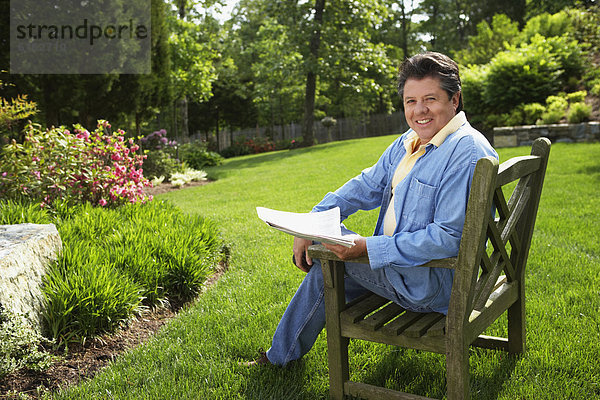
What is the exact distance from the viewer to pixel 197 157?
1675 cm

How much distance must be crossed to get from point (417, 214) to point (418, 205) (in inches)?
1.6

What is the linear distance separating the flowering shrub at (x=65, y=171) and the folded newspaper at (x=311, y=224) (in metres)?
3.66

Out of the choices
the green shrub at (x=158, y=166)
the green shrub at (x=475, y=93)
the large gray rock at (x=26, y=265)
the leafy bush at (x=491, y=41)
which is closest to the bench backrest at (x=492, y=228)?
the large gray rock at (x=26, y=265)

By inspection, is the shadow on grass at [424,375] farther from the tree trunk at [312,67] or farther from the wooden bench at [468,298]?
the tree trunk at [312,67]

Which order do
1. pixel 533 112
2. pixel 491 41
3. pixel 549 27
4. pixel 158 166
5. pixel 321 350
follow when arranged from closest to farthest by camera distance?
1. pixel 321 350
2. pixel 533 112
3. pixel 158 166
4. pixel 549 27
5. pixel 491 41

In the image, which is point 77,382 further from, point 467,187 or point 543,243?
point 543,243

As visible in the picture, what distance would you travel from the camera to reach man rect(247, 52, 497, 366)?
1978 millimetres

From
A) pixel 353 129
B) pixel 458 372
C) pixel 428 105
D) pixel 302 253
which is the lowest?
pixel 458 372

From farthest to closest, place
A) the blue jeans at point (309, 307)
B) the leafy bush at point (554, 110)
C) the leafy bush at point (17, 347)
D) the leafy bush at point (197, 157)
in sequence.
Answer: the leafy bush at point (197, 157) < the leafy bush at point (554, 110) < the leafy bush at point (17, 347) < the blue jeans at point (309, 307)

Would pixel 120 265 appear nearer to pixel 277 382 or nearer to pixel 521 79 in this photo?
pixel 277 382

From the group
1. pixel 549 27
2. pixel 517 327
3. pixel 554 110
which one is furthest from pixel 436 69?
pixel 549 27

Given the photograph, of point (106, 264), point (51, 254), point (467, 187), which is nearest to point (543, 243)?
point (467, 187)

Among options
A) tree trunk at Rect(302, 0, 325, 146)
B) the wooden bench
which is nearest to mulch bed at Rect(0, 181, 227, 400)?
the wooden bench

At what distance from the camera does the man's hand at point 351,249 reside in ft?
6.73
